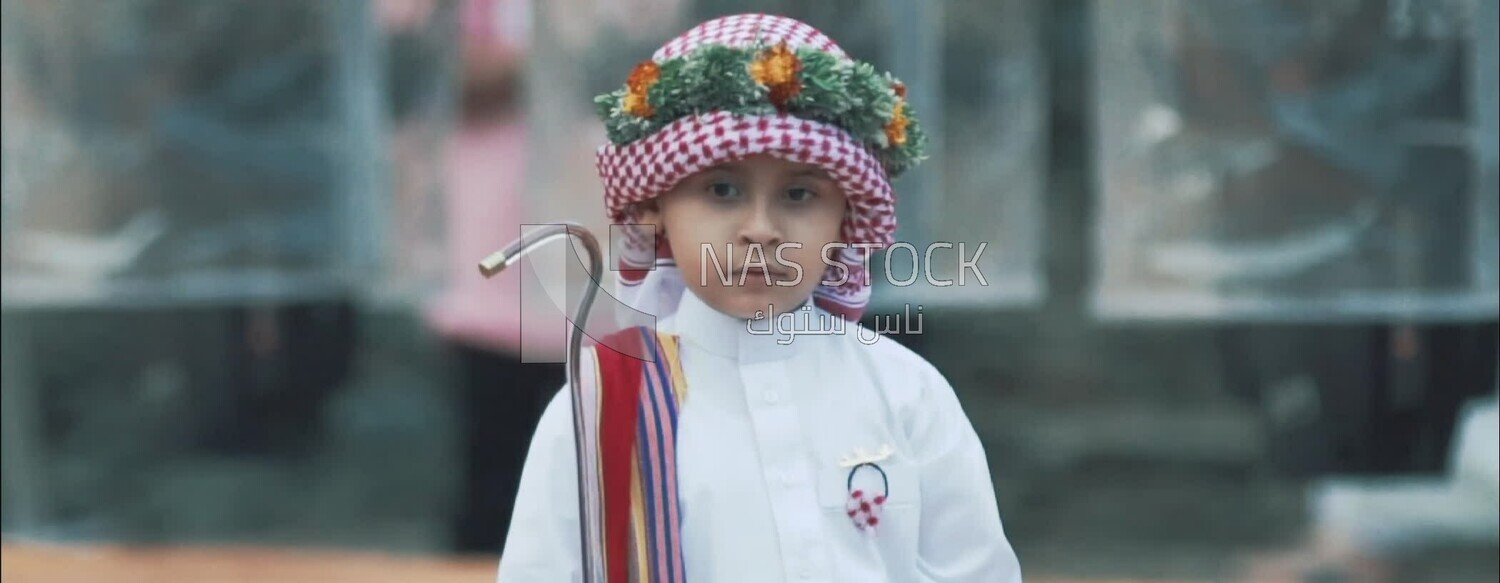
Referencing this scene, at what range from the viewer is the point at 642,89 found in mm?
1727

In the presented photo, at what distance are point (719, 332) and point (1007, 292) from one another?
1845 millimetres

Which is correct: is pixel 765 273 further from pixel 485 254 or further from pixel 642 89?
pixel 485 254

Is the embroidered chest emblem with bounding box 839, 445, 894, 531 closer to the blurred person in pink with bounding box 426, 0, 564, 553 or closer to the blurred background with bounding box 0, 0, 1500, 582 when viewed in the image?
the blurred background with bounding box 0, 0, 1500, 582

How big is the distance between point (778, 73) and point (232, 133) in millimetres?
2269

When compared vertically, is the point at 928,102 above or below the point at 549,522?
above

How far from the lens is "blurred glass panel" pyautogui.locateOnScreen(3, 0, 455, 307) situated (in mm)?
3564

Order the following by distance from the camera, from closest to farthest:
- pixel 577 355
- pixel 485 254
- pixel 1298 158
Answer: pixel 577 355, pixel 1298 158, pixel 485 254

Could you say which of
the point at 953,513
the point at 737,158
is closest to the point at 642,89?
the point at 737,158

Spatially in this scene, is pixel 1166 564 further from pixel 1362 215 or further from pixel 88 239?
pixel 88 239

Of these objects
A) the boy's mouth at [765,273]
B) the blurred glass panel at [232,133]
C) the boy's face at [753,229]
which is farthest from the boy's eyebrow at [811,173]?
the blurred glass panel at [232,133]

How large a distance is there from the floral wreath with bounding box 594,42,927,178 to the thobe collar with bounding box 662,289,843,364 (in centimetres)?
20

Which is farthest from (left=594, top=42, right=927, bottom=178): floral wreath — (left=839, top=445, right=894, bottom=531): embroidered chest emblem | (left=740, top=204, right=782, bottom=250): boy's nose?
(left=839, top=445, right=894, bottom=531): embroidered chest emblem

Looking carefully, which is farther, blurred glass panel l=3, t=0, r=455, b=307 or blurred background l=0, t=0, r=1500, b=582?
blurred glass panel l=3, t=0, r=455, b=307

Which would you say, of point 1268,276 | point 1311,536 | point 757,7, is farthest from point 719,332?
point 1311,536
